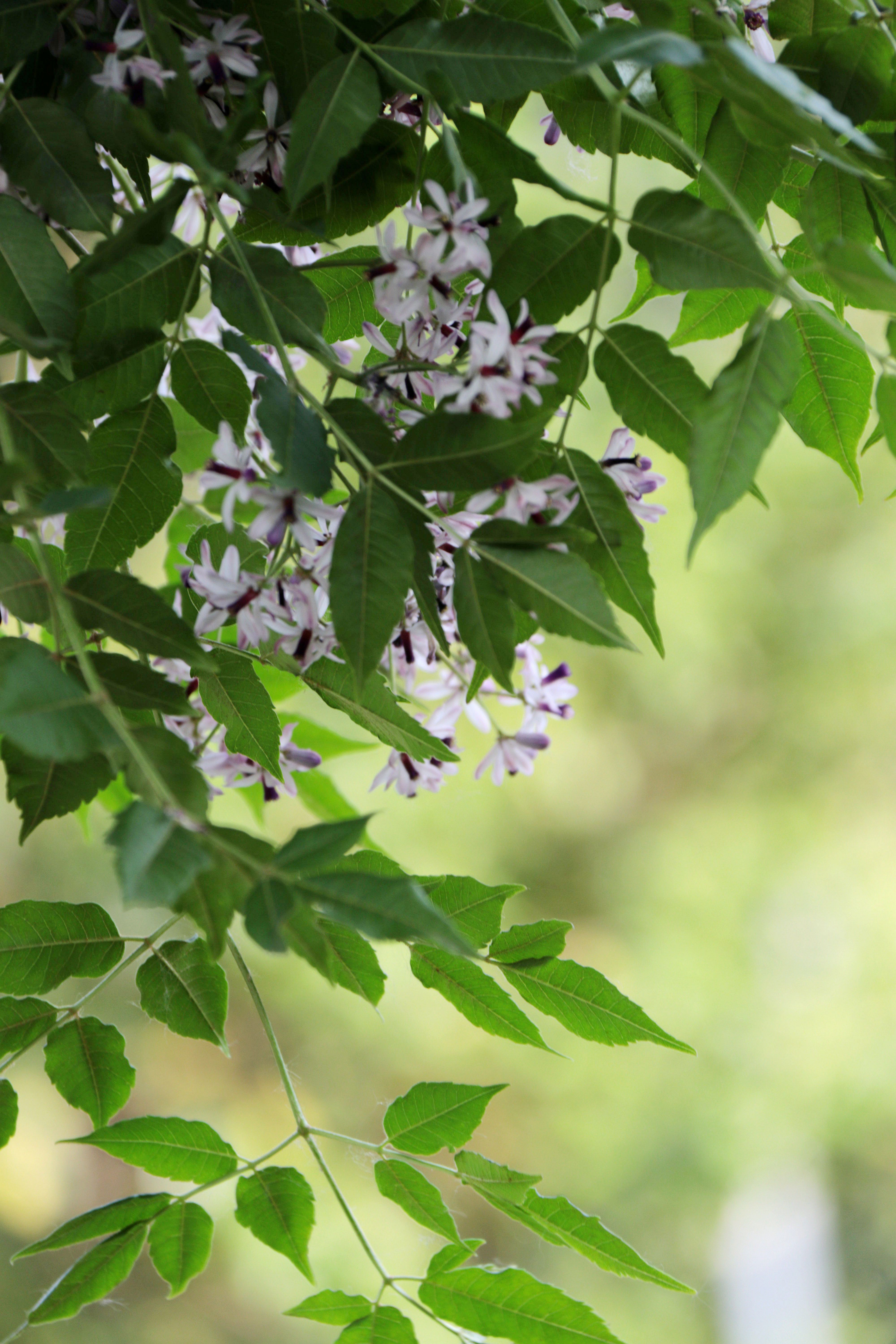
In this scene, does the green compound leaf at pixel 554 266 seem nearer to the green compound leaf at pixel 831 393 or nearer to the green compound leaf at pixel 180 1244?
the green compound leaf at pixel 831 393

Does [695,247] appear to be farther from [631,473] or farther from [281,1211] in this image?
[281,1211]

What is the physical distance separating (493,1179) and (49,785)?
0.17 metres

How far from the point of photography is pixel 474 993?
11.2 inches

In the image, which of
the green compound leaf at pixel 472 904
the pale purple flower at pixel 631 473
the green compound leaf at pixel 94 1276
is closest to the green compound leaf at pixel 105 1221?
the green compound leaf at pixel 94 1276

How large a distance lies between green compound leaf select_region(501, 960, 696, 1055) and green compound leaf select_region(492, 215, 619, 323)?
16cm

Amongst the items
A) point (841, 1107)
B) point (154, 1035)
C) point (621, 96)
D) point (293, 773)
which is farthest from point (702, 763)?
point (621, 96)

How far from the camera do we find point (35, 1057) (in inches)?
106

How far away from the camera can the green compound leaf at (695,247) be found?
0.60 ft

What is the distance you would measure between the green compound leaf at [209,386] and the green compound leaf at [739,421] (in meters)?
0.11

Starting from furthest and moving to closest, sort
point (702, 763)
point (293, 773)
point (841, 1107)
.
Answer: point (702, 763) < point (841, 1107) < point (293, 773)

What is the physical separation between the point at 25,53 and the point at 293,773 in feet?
0.81

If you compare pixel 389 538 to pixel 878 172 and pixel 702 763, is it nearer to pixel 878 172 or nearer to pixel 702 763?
pixel 878 172

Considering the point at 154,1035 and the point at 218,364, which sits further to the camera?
the point at 154,1035

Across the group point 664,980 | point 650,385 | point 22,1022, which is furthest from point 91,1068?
point 664,980
